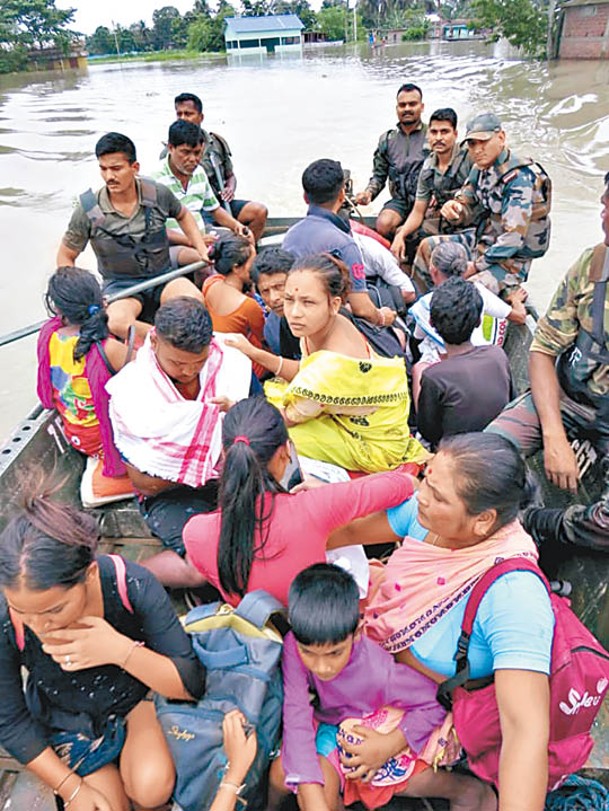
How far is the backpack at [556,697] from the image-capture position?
4.02 ft

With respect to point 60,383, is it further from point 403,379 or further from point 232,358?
point 403,379

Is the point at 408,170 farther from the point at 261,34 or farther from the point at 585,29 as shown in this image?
the point at 261,34

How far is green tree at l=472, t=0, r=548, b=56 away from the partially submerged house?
67.8 inches

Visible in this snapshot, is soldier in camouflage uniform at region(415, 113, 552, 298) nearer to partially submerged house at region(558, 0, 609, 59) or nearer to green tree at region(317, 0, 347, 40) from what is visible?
partially submerged house at region(558, 0, 609, 59)

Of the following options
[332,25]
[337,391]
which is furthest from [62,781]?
[332,25]

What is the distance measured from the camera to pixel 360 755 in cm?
135

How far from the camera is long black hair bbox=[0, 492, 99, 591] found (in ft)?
3.90

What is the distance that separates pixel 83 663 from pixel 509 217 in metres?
3.08

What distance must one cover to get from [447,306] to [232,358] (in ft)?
2.80

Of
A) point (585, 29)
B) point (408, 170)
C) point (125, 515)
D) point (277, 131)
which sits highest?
point (585, 29)

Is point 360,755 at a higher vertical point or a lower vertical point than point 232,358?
lower

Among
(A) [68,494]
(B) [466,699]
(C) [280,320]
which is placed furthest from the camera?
(C) [280,320]

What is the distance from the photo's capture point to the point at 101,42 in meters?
66.4

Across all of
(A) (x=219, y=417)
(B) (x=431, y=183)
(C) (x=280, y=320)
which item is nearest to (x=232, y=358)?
(A) (x=219, y=417)
